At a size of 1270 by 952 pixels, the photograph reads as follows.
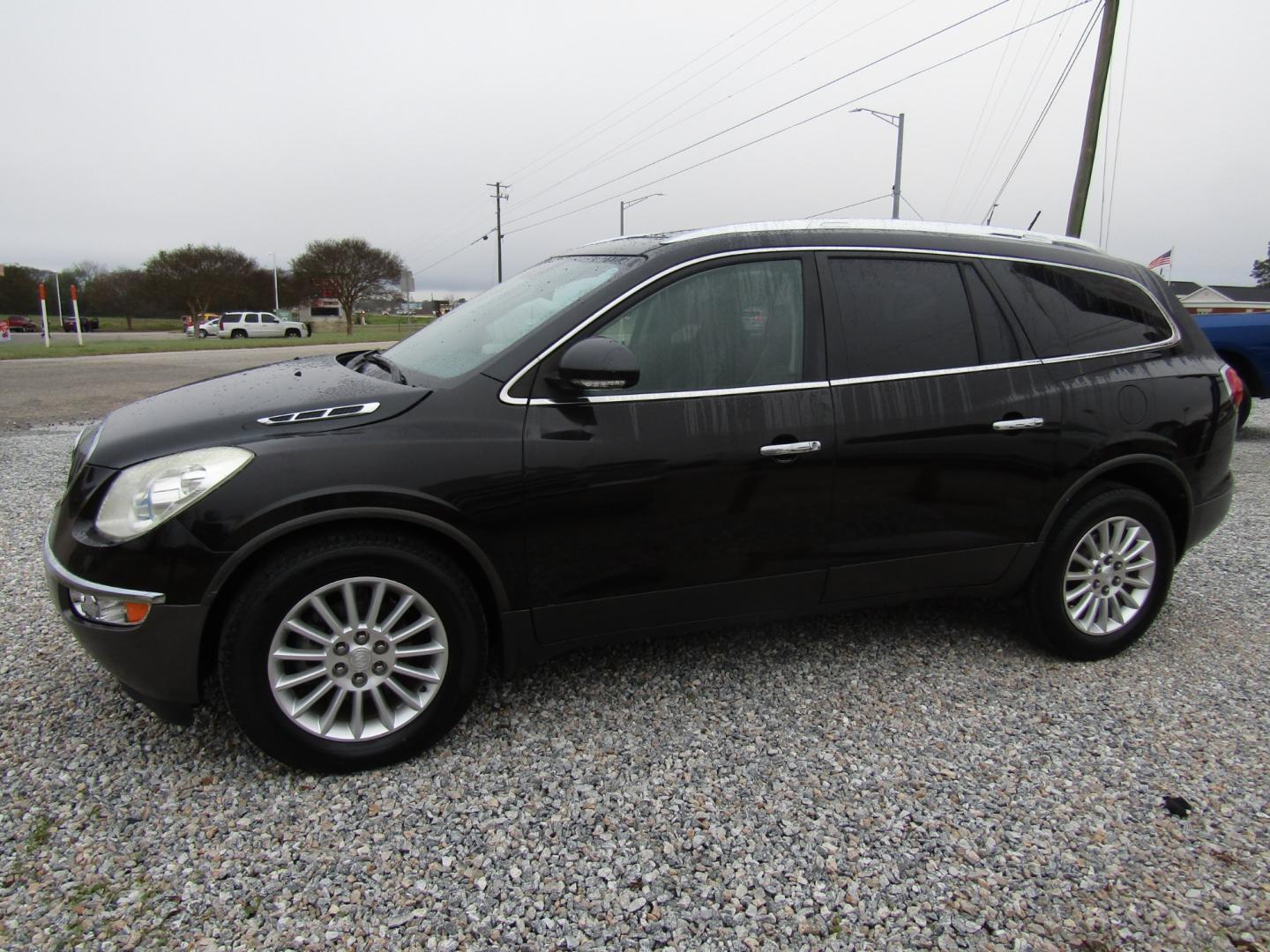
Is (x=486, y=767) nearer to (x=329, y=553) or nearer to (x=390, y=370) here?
(x=329, y=553)

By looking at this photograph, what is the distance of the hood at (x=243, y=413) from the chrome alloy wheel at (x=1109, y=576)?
2.86 metres

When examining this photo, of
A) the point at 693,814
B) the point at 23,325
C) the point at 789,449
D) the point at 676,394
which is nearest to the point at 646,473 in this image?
the point at 676,394

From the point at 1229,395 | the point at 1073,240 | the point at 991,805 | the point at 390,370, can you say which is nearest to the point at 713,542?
the point at 991,805

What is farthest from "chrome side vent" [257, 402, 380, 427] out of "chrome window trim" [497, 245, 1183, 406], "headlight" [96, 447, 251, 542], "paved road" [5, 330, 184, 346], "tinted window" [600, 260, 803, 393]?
"paved road" [5, 330, 184, 346]

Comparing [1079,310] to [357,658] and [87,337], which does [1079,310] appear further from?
[87,337]

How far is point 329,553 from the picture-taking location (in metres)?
2.57

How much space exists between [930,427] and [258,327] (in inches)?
2037

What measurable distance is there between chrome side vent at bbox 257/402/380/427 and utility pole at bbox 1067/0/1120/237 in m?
16.2

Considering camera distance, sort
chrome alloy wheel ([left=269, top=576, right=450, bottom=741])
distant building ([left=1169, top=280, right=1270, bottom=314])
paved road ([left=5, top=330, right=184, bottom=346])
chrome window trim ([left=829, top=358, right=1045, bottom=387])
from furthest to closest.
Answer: distant building ([left=1169, top=280, right=1270, bottom=314]) → paved road ([left=5, top=330, right=184, bottom=346]) → chrome window trim ([left=829, top=358, right=1045, bottom=387]) → chrome alloy wheel ([left=269, top=576, right=450, bottom=741])

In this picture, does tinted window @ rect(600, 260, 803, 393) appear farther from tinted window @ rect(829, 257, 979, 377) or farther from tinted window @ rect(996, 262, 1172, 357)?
tinted window @ rect(996, 262, 1172, 357)

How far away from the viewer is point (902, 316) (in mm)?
3338

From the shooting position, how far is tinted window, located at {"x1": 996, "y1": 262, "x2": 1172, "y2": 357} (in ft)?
11.6

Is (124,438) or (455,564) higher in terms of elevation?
(124,438)

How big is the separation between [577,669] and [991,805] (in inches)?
64.5
